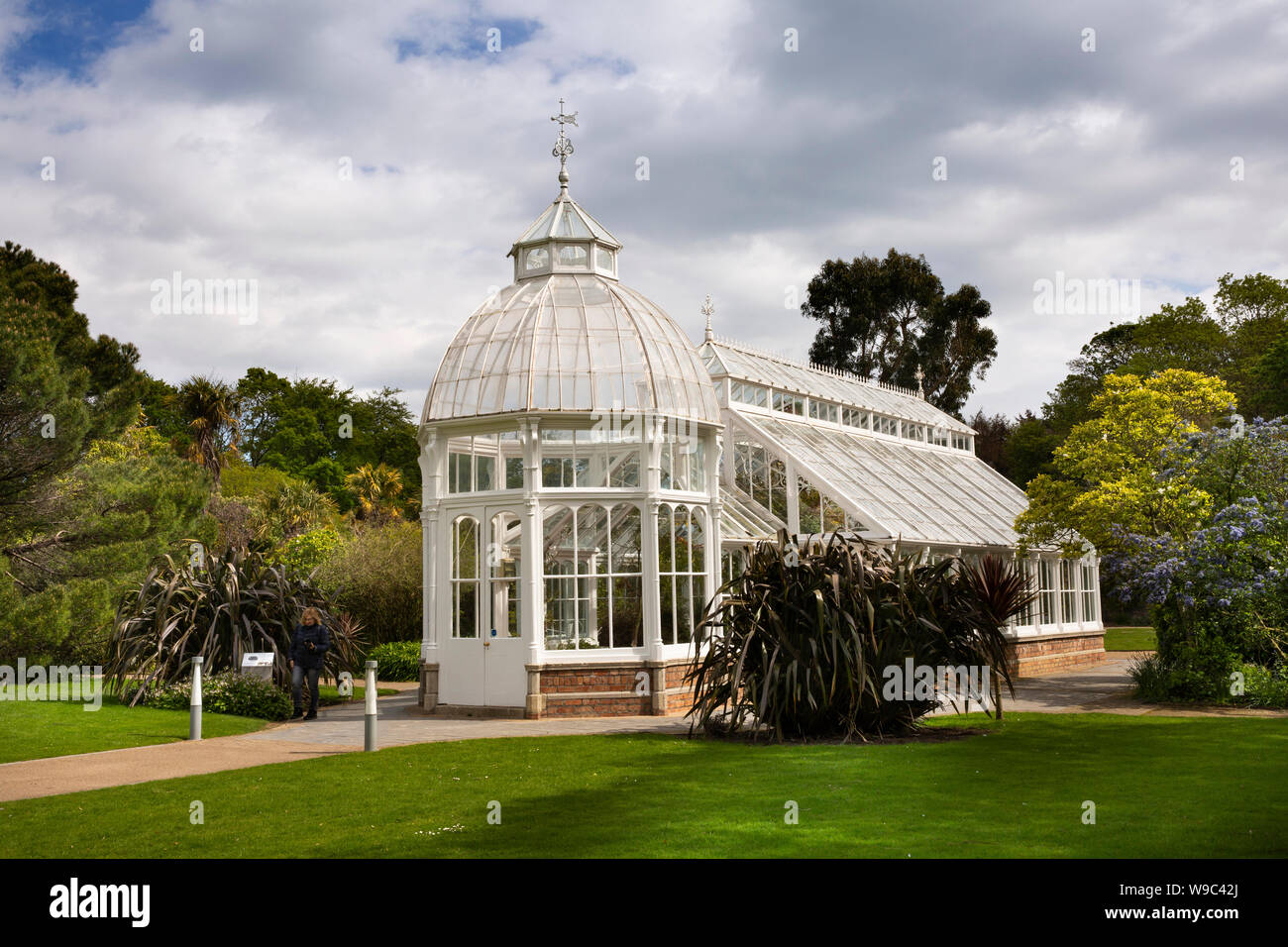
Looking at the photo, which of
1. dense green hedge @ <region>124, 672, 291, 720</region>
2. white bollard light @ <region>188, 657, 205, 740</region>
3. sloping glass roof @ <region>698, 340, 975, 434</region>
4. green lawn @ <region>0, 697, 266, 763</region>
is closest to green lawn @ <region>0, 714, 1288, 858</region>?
white bollard light @ <region>188, 657, 205, 740</region>

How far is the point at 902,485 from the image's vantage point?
75.9 feet

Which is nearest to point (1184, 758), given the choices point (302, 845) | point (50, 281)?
point (302, 845)

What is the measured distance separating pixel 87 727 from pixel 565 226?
10166mm

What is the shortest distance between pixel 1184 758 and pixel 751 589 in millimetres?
4455

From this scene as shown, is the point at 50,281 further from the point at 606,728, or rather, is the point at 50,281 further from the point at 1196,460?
the point at 1196,460

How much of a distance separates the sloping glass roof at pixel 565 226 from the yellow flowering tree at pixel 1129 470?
9180 mm

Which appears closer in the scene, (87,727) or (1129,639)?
(87,727)

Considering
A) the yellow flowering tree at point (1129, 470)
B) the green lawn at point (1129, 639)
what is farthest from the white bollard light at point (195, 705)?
the green lawn at point (1129, 639)

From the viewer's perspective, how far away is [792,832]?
6.83 m

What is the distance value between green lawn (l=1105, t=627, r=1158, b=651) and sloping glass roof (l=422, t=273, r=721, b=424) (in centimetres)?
1820

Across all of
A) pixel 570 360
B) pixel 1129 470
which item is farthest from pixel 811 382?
pixel 570 360

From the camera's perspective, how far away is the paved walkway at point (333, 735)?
9.92 meters

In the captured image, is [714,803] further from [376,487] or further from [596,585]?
[376,487]

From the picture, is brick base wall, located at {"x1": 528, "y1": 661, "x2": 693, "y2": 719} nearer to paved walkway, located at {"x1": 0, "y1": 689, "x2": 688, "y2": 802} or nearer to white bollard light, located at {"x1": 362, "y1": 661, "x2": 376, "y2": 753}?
paved walkway, located at {"x1": 0, "y1": 689, "x2": 688, "y2": 802}
